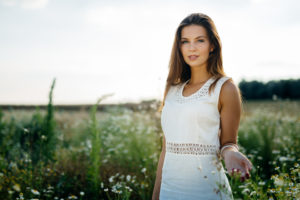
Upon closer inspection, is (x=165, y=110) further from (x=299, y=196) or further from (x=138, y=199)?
(x=138, y=199)

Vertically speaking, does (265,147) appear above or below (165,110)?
below

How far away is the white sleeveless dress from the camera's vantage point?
6.63 feet

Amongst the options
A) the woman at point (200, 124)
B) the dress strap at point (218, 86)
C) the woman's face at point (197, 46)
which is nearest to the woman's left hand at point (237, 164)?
the woman at point (200, 124)

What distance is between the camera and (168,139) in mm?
2256

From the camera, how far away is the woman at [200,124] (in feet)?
6.52

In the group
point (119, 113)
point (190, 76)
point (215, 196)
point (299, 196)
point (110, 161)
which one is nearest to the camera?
point (299, 196)

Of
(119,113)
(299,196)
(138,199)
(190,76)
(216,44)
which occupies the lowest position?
(138,199)

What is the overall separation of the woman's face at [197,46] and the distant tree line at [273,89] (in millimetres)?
26191

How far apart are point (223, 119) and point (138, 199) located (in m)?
2.10

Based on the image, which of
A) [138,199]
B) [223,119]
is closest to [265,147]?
[138,199]

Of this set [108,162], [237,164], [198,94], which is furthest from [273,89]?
[237,164]

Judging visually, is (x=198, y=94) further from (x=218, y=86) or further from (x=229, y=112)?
(x=229, y=112)

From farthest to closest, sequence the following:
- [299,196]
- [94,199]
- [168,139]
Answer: [94,199] → [168,139] → [299,196]

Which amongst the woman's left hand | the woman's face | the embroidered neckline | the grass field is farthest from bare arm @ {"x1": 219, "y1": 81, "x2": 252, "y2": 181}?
the grass field
